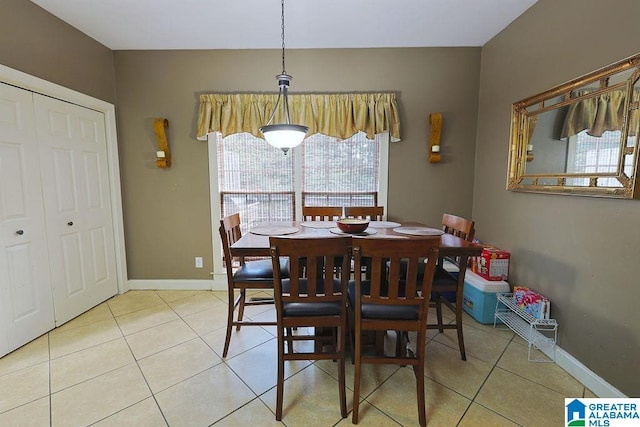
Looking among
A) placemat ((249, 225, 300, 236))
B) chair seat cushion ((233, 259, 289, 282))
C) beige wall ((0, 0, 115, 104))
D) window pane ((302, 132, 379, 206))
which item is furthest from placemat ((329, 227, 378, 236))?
beige wall ((0, 0, 115, 104))

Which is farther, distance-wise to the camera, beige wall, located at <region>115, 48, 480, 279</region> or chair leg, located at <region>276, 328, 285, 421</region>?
beige wall, located at <region>115, 48, 480, 279</region>

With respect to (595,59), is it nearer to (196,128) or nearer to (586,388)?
(586,388)

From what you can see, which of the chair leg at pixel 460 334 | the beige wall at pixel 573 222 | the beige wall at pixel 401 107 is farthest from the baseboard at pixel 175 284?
the beige wall at pixel 573 222

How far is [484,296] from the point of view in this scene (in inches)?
95.7

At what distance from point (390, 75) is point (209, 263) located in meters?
2.86

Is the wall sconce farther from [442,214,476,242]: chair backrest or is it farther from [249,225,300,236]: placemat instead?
[249,225,300,236]: placemat

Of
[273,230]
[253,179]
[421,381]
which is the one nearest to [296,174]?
[253,179]

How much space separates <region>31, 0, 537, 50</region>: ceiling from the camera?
224 cm

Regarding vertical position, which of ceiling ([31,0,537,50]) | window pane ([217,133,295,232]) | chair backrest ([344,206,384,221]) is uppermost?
ceiling ([31,0,537,50])

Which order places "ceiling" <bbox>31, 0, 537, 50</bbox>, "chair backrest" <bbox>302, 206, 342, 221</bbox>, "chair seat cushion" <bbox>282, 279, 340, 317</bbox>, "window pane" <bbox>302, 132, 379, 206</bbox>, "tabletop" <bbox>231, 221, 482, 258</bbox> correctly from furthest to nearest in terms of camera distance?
"window pane" <bbox>302, 132, 379, 206</bbox> < "chair backrest" <bbox>302, 206, 342, 221</bbox> < "ceiling" <bbox>31, 0, 537, 50</bbox> < "tabletop" <bbox>231, 221, 482, 258</bbox> < "chair seat cushion" <bbox>282, 279, 340, 317</bbox>

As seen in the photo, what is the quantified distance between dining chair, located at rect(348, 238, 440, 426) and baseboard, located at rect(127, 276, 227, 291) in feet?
7.17

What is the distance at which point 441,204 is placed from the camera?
3.12 metres

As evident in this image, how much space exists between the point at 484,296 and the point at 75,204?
3.75m

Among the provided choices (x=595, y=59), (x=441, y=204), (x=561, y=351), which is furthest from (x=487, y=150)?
(x=561, y=351)
